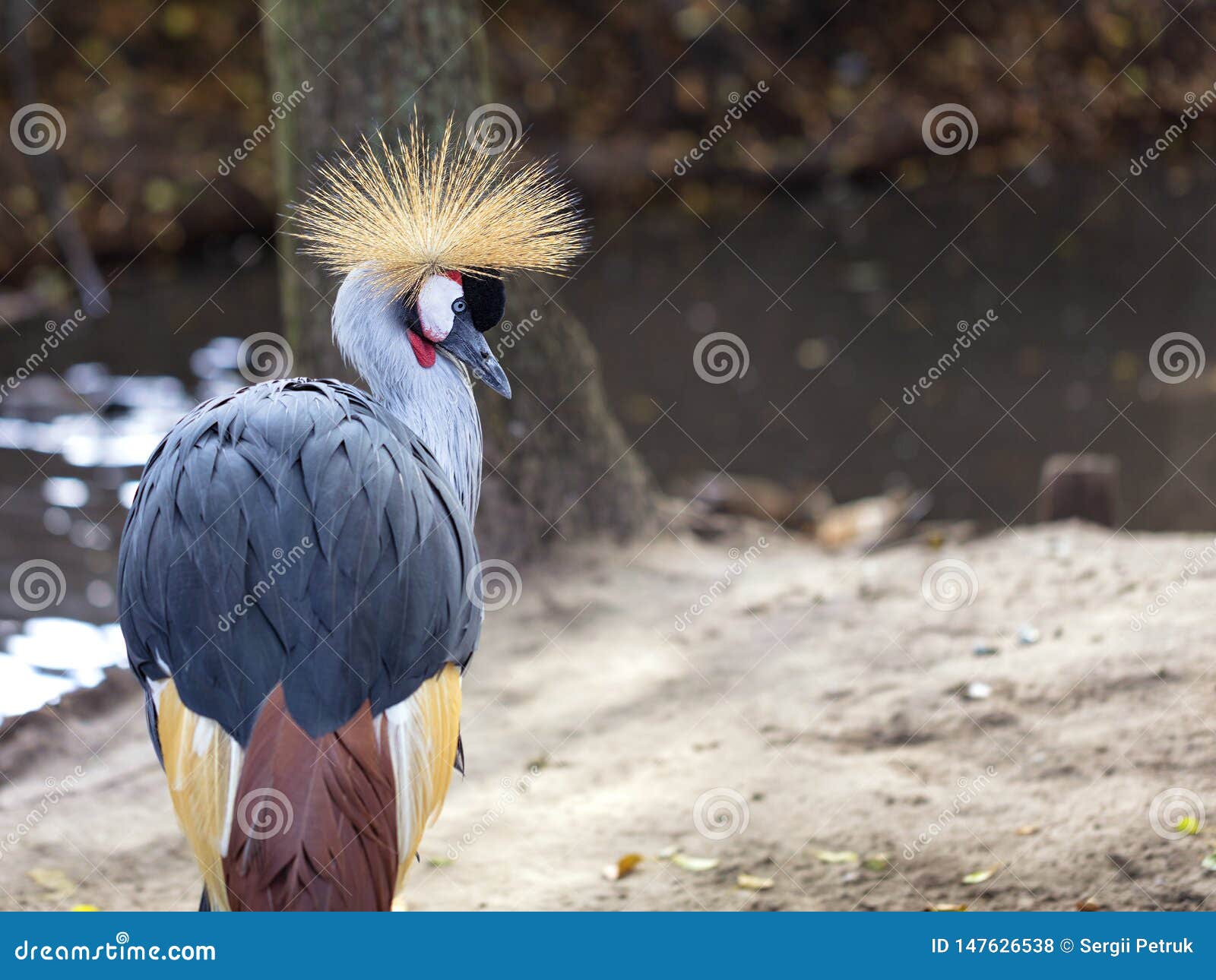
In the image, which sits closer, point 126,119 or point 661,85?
point 126,119

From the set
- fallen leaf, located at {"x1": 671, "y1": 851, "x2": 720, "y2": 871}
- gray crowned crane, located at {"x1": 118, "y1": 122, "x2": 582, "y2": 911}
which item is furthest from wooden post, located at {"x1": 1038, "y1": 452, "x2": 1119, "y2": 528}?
gray crowned crane, located at {"x1": 118, "y1": 122, "x2": 582, "y2": 911}

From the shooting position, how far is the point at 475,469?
3633mm

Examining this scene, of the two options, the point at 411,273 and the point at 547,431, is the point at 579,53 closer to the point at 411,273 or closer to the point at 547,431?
the point at 547,431

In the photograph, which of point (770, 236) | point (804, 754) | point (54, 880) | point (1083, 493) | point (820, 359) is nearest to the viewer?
point (54, 880)

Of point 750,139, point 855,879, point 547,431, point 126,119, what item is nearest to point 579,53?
point 750,139

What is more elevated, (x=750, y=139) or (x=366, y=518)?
(x=750, y=139)

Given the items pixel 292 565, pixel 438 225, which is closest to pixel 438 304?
pixel 438 225

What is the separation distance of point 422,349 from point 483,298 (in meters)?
0.21

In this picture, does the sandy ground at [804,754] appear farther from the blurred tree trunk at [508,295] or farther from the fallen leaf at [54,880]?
the blurred tree trunk at [508,295]

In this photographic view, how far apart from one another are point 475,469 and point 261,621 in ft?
3.25

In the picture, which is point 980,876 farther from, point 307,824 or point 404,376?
point 404,376

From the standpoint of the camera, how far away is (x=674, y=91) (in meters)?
13.4

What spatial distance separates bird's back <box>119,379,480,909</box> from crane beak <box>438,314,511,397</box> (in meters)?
0.39

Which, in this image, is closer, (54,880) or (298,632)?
(298,632)
